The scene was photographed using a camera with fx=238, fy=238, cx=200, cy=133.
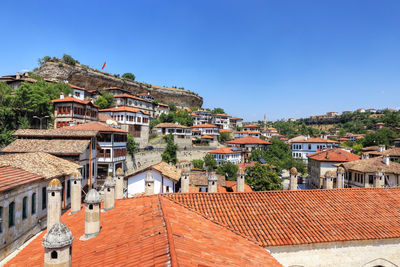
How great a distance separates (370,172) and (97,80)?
68.7 meters

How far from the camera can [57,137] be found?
2214 cm

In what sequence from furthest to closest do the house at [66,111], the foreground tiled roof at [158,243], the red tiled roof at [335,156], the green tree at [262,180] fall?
the red tiled roof at [335,156] < the house at [66,111] < the green tree at [262,180] < the foreground tiled roof at [158,243]

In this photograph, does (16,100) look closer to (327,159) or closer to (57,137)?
(57,137)

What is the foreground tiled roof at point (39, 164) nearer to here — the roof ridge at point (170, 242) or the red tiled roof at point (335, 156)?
the roof ridge at point (170, 242)

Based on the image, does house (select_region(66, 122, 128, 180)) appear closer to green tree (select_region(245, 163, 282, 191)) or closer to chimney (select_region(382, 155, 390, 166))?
green tree (select_region(245, 163, 282, 191))

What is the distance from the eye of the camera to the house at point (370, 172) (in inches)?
1077

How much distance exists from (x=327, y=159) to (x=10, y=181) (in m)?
43.8

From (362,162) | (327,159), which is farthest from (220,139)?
(362,162)

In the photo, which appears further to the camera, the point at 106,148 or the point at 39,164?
the point at 106,148

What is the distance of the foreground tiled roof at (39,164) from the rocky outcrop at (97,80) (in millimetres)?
53653

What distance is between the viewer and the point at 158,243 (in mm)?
5984

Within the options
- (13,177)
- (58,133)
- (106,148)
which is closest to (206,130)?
(106,148)

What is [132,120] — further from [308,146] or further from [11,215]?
[308,146]

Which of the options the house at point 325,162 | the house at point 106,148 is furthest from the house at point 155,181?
the house at point 325,162
